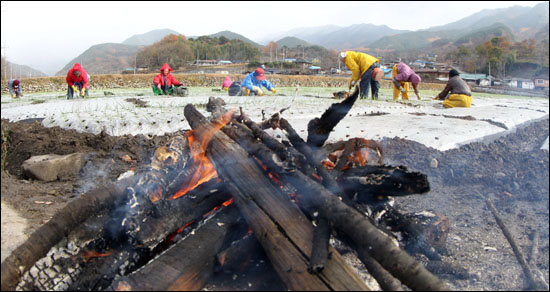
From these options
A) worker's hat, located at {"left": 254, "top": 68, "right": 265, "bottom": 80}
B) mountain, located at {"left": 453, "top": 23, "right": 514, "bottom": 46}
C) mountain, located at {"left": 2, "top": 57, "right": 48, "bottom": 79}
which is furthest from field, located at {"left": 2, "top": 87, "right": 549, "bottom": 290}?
mountain, located at {"left": 453, "top": 23, "right": 514, "bottom": 46}

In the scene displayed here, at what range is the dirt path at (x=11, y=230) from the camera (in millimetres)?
1997

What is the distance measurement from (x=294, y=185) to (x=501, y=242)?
6.26 ft

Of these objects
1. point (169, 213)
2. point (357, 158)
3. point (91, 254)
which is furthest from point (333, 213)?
point (91, 254)

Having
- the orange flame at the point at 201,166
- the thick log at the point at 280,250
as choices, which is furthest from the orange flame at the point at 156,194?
the thick log at the point at 280,250

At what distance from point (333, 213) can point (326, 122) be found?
37.7 inches

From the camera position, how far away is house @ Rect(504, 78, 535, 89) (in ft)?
67.4

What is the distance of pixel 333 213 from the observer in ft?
6.11

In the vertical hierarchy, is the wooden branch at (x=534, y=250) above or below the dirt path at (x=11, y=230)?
below

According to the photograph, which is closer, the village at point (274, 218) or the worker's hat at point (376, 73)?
the village at point (274, 218)

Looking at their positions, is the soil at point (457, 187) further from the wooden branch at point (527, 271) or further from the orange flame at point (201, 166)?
the orange flame at point (201, 166)

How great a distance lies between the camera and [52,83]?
2620cm

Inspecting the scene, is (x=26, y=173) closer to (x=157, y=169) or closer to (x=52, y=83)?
(x=157, y=169)

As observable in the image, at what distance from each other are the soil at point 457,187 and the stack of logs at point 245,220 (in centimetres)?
62

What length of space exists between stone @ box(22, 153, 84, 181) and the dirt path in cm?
139
